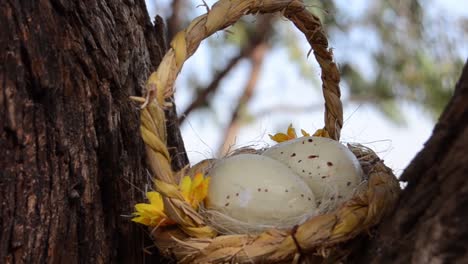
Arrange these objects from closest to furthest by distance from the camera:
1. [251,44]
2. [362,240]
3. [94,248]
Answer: [362,240]
[94,248]
[251,44]

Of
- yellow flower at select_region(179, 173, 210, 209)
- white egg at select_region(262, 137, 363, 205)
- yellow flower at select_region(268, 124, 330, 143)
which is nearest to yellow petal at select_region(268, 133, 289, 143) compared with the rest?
yellow flower at select_region(268, 124, 330, 143)

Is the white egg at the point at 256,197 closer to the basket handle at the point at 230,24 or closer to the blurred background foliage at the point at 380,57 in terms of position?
the basket handle at the point at 230,24

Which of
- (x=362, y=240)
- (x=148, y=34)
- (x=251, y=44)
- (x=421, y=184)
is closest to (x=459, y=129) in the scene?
(x=421, y=184)

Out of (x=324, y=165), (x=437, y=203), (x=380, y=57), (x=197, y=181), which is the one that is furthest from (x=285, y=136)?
(x=380, y=57)

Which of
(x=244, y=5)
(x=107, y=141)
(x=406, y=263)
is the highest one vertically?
(x=244, y=5)

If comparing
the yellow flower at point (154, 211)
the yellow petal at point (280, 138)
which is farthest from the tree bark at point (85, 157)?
the yellow petal at point (280, 138)

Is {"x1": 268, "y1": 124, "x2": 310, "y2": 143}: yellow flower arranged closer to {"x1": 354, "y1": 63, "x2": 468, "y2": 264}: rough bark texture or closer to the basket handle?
the basket handle

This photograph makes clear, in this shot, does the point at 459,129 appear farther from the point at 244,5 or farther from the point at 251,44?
the point at 251,44

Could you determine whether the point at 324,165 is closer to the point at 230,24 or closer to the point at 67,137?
the point at 230,24
